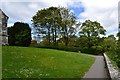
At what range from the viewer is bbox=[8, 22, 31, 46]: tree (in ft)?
188

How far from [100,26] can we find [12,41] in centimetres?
2842

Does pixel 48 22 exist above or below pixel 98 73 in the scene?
above

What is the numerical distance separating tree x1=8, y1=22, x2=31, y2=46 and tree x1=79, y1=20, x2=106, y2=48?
19.5 m

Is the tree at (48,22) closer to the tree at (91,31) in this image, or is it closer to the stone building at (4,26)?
the tree at (91,31)

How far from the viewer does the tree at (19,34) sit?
57.2 meters

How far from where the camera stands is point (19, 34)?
5759 centimetres

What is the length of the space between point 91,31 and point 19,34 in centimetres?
2415

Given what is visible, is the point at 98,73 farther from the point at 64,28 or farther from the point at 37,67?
the point at 64,28

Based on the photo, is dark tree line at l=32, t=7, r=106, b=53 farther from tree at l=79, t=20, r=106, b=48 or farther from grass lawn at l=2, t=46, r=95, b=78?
grass lawn at l=2, t=46, r=95, b=78

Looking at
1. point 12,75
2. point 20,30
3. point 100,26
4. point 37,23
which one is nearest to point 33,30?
point 37,23

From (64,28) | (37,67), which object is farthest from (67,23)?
(37,67)

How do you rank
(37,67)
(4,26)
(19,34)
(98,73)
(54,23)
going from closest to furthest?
(98,73) < (37,67) < (4,26) < (19,34) < (54,23)

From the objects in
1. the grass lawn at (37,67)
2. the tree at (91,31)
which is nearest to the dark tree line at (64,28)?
the tree at (91,31)

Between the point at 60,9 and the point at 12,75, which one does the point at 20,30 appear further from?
the point at 12,75
